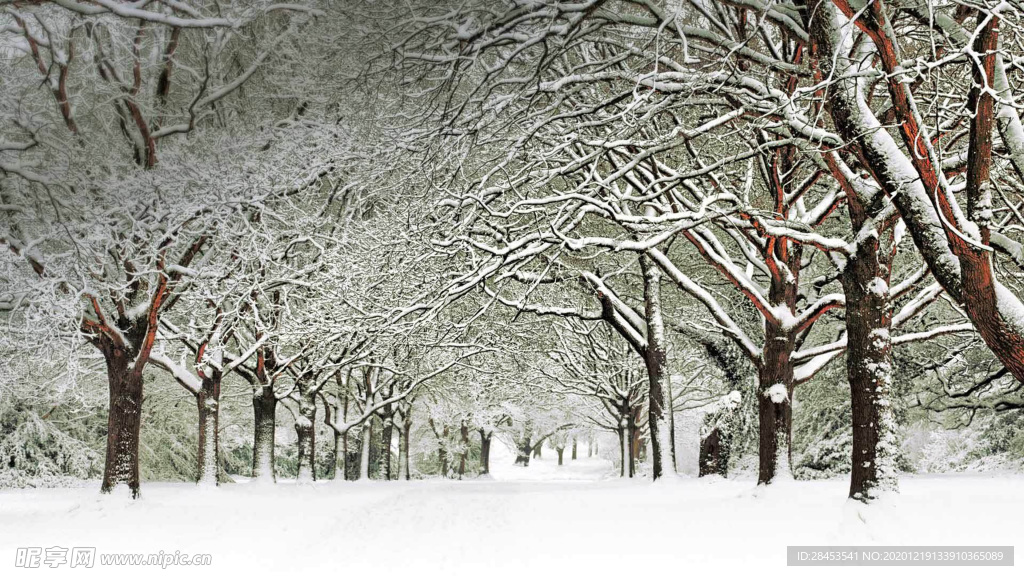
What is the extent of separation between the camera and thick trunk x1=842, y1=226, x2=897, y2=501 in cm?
725

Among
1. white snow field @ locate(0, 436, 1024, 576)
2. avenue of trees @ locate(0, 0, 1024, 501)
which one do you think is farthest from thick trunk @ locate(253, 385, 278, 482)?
white snow field @ locate(0, 436, 1024, 576)

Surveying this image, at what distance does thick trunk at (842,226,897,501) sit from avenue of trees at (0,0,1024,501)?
3cm

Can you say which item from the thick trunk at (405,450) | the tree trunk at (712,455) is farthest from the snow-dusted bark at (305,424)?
the tree trunk at (712,455)

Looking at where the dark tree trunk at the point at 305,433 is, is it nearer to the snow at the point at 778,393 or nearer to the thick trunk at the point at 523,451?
the snow at the point at 778,393

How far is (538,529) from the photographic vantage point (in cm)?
858

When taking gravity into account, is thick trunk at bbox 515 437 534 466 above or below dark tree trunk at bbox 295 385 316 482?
below

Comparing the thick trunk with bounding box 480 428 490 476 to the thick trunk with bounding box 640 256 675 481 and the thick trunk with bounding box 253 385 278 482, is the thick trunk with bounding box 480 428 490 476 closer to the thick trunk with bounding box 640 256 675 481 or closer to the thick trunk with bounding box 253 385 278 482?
the thick trunk with bounding box 253 385 278 482

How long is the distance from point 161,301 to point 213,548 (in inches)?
254

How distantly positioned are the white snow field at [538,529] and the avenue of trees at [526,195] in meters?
0.92

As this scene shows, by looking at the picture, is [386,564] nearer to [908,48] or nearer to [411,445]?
[908,48]

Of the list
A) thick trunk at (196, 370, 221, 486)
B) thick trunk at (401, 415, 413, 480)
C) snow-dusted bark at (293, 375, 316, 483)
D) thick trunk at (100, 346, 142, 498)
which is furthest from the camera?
thick trunk at (401, 415, 413, 480)

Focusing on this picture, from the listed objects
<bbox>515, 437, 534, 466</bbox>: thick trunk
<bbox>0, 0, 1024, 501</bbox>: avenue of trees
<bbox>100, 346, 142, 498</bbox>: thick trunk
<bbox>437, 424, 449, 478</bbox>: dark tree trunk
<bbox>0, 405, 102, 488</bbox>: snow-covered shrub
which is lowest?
<bbox>515, 437, 534, 466</bbox>: thick trunk

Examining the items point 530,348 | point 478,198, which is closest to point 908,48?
point 478,198

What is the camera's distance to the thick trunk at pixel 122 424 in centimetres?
1230
